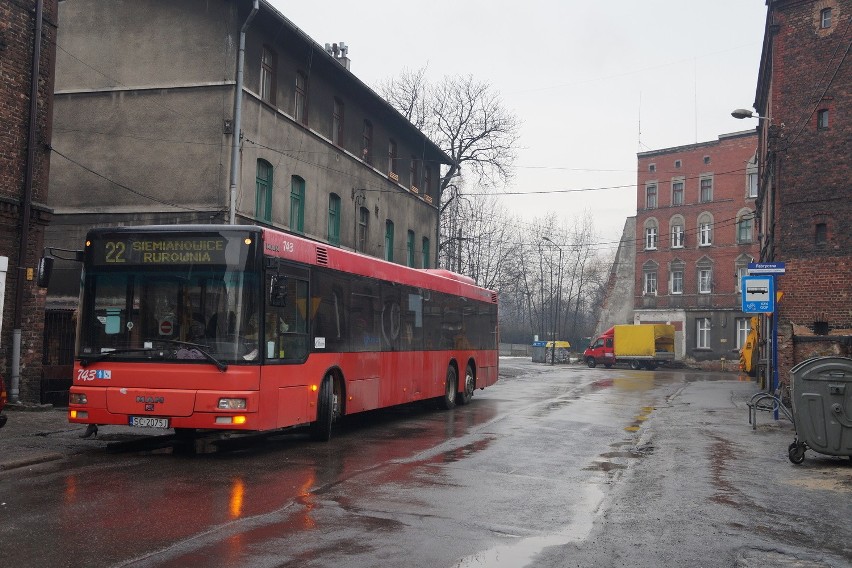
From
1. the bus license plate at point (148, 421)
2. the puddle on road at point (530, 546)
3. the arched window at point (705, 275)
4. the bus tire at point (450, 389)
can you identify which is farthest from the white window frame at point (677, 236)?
the puddle on road at point (530, 546)

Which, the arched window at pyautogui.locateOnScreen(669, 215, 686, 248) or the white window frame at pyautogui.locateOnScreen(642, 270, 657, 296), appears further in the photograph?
the white window frame at pyautogui.locateOnScreen(642, 270, 657, 296)

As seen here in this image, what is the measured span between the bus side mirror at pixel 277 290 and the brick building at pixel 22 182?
7.67 metres

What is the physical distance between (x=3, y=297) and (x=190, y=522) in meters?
10.9

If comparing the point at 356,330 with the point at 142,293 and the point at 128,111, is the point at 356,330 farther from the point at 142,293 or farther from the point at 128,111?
the point at 128,111

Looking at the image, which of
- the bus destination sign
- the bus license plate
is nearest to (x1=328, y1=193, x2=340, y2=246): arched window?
the bus destination sign

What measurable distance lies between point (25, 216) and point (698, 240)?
5487 centimetres

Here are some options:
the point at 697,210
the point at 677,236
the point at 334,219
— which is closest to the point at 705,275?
the point at 677,236

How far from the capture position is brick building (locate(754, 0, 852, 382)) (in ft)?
84.4

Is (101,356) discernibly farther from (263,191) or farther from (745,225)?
(745,225)

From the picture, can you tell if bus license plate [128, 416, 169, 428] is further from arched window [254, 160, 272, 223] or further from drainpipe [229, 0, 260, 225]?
arched window [254, 160, 272, 223]

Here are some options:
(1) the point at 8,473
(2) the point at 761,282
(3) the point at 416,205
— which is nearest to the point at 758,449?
(2) the point at 761,282

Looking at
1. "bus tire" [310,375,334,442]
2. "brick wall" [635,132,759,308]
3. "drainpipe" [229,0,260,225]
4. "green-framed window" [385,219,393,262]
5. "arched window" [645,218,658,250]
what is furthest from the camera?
"arched window" [645,218,658,250]

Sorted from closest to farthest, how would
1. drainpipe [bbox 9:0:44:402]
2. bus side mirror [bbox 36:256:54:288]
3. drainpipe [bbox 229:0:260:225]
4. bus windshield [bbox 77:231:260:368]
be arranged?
bus windshield [bbox 77:231:260:368] < bus side mirror [bbox 36:256:54:288] < drainpipe [bbox 9:0:44:402] < drainpipe [bbox 229:0:260:225]

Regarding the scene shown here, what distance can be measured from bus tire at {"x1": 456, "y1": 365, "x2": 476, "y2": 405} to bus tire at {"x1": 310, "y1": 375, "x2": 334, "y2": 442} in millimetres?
8366
